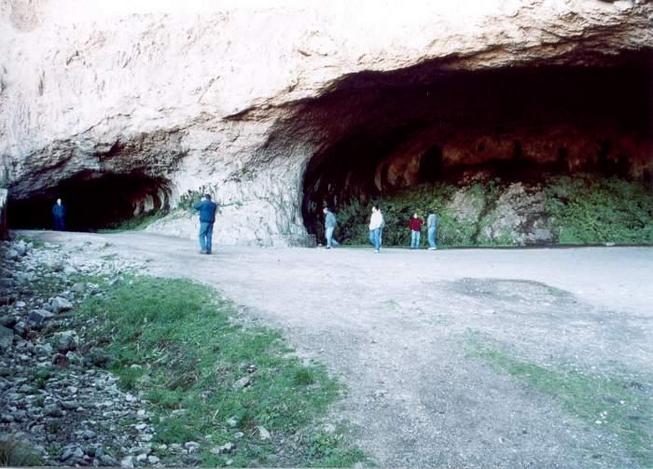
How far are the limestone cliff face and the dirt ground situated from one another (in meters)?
5.37

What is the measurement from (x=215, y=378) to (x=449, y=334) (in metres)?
2.63

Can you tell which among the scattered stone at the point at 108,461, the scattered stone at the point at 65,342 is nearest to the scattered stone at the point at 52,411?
the scattered stone at the point at 108,461

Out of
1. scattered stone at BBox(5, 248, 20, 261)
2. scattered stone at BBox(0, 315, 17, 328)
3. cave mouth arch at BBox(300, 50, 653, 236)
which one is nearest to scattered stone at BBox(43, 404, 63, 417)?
scattered stone at BBox(0, 315, 17, 328)

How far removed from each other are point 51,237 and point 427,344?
9.06 meters

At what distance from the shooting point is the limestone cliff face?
1514cm

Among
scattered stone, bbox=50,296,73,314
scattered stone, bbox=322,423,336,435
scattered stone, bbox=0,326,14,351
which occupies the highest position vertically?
scattered stone, bbox=50,296,73,314

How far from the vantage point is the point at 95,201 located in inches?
819

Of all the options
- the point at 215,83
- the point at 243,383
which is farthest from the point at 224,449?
the point at 215,83

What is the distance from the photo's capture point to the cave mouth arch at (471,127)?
17250 mm

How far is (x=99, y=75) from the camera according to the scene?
56.5 ft

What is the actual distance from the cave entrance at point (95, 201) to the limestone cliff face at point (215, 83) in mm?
310

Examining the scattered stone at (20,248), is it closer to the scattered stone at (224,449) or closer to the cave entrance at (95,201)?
the scattered stone at (224,449)

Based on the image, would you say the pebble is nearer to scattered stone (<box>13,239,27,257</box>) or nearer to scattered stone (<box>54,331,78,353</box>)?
scattered stone (<box>54,331,78,353</box>)

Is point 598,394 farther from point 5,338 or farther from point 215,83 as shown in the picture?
point 215,83
